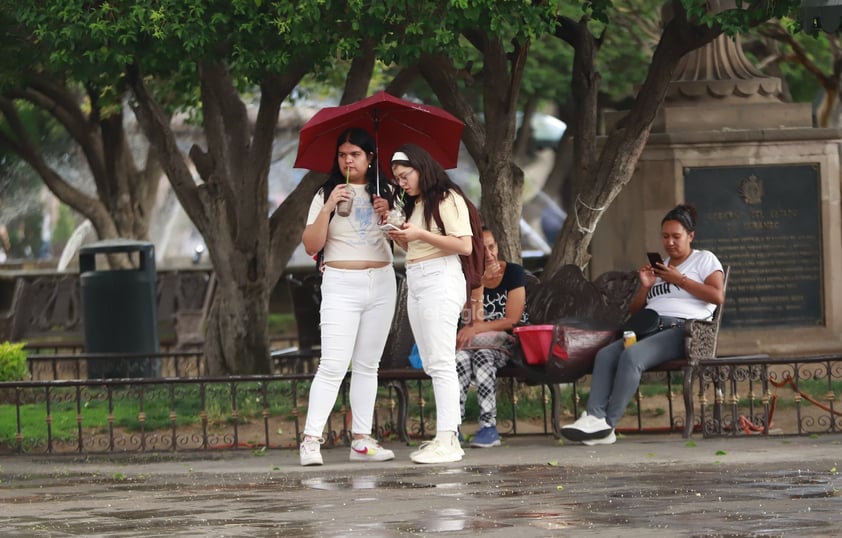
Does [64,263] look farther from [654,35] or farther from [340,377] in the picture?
[340,377]

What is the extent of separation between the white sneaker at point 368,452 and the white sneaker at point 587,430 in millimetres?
1227

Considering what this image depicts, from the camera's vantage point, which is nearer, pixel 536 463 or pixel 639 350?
pixel 536 463

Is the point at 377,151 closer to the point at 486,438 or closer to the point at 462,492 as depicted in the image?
the point at 486,438

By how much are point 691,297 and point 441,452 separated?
2403 mm

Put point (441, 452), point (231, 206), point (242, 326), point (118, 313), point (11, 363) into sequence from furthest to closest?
point (118, 313)
point (242, 326)
point (231, 206)
point (11, 363)
point (441, 452)

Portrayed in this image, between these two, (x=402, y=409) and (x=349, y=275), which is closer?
(x=349, y=275)

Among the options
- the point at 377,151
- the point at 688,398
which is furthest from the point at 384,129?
the point at 688,398

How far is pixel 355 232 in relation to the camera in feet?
37.1

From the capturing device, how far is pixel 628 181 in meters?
16.0

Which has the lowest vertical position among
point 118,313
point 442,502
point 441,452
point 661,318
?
point 442,502

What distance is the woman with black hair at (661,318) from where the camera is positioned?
12008 millimetres

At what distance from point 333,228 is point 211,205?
6767 millimetres

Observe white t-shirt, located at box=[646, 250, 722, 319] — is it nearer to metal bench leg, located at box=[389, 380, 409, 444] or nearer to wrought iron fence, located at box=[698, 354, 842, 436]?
wrought iron fence, located at box=[698, 354, 842, 436]


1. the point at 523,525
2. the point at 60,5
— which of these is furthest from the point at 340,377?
the point at 60,5
